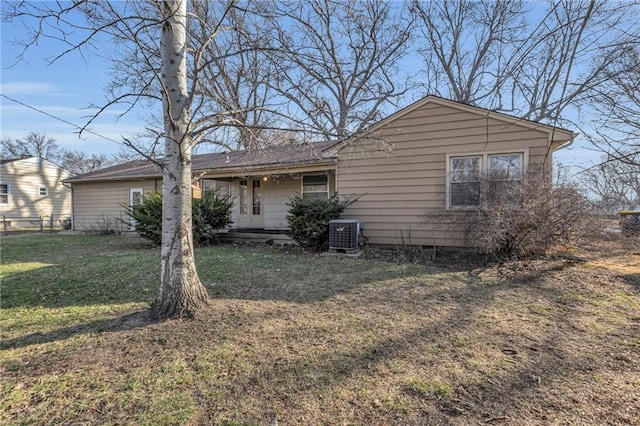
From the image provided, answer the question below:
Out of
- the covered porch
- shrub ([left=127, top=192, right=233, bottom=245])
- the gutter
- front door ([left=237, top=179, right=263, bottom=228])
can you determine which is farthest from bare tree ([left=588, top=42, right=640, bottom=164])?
front door ([left=237, top=179, right=263, bottom=228])

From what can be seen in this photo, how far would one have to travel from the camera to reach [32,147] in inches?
1591

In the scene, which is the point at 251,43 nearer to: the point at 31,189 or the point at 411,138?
the point at 411,138

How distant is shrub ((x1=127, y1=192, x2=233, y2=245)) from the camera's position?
32.2 ft

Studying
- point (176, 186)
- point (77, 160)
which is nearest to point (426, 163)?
Answer: point (176, 186)

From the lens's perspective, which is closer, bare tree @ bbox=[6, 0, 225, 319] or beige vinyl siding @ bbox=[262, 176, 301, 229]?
bare tree @ bbox=[6, 0, 225, 319]

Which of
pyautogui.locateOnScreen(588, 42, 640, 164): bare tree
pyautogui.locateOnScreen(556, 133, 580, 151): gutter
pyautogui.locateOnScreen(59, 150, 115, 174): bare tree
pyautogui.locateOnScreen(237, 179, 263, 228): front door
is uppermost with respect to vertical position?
pyautogui.locateOnScreen(59, 150, 115, 174): bare tree

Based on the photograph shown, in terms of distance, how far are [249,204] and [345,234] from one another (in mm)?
6138

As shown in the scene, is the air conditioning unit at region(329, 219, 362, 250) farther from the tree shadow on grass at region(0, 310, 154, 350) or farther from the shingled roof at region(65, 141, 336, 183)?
the tree shadow on grass at region(0, 310, 154, 350)

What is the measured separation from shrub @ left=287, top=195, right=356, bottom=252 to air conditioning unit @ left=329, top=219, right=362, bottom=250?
0.46 m

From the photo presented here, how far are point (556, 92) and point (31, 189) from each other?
105 feet

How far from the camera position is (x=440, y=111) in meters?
8.05

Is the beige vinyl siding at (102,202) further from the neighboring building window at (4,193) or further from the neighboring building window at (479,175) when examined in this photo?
the neighboring building window at (479,175)

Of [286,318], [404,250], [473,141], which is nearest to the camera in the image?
[286,318]

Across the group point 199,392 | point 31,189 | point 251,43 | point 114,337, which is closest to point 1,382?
point 114,337
